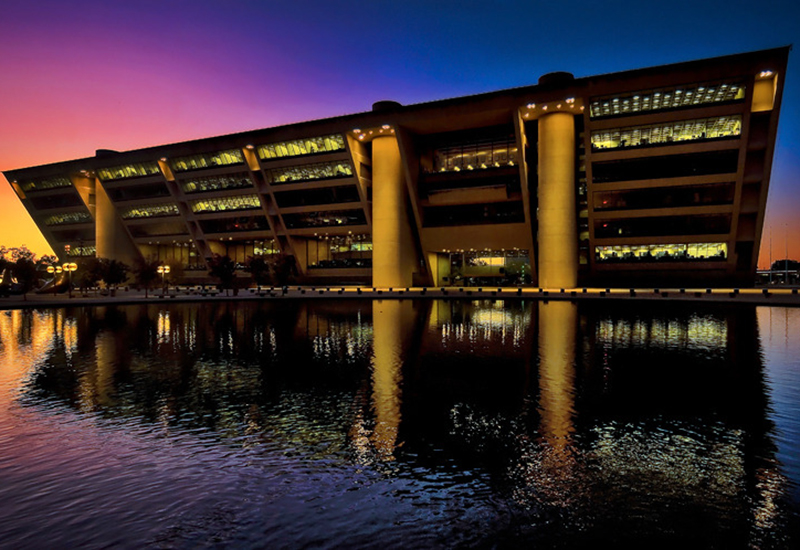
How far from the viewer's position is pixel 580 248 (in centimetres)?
6041

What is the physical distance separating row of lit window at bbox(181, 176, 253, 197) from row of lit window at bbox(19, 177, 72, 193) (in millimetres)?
24919

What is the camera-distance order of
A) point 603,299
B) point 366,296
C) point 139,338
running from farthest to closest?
point 366,296, point 603,299, point 139,338

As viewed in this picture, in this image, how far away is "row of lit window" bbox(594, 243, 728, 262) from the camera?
5038 centimetres

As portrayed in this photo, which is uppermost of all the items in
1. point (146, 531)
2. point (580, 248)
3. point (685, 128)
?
point (685, 128)

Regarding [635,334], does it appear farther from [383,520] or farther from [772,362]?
[383,520]

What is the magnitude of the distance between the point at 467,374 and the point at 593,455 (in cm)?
Result: 509

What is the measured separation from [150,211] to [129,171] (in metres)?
6.66

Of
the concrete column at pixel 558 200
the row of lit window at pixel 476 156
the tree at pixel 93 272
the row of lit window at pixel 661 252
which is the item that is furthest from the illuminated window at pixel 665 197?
the tree at pixel 93 272

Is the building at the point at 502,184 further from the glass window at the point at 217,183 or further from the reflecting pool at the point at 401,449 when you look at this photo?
the reflecting pool at the point at 401,449

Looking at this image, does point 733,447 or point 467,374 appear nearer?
point 733,447

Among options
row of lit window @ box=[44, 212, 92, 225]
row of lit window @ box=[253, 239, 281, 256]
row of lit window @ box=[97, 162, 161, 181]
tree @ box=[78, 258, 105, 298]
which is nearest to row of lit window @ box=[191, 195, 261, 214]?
row of lit window @ box=[97, 162, 161, 181]

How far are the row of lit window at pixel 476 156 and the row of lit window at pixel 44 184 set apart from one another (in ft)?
205

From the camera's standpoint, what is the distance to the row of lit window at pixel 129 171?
72250mm

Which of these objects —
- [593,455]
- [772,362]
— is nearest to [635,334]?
[772,362]
